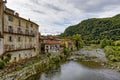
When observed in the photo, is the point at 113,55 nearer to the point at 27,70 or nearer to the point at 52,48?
the point at 52,48

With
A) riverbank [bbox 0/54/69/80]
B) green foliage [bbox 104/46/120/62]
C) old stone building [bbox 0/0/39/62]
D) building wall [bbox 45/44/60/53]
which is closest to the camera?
riverbank [bbox 0/54/69/80]

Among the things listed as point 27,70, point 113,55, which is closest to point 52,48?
point 113,55

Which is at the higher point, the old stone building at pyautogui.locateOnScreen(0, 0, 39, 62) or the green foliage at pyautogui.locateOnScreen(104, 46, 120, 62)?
the old stone building at pyautogui.locateOnScreen(0, 0, 39, 62)

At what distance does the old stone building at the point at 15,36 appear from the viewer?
33.6 m

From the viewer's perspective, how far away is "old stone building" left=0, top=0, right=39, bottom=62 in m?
33.6

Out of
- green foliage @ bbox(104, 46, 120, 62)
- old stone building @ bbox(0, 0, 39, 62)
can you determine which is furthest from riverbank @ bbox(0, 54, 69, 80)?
green foliage @ bbox(104, 46, 120, 62)

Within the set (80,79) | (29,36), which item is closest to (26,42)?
(29,36)

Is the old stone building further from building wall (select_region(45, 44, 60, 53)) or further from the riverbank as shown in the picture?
building wall (select_region(45, 44, 60, 53))

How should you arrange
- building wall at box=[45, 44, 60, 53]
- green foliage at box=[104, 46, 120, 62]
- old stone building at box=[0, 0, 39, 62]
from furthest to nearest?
building wall at box=[45, 44, 60, 53] → green foliage at box=[104, 46, 120, 62] → old stone building at box=[0, 0, 39, 62]

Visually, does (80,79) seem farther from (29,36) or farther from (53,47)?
(53,47)

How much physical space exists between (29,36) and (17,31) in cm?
661

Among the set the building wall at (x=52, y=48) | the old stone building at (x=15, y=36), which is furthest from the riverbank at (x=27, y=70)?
the building wall at (x=52, y=48)

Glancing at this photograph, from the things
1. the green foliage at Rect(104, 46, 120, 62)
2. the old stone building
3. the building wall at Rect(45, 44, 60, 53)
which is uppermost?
the old stone building

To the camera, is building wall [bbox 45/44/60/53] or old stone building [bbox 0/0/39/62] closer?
old stone building [bbox 0/0/39/62]
